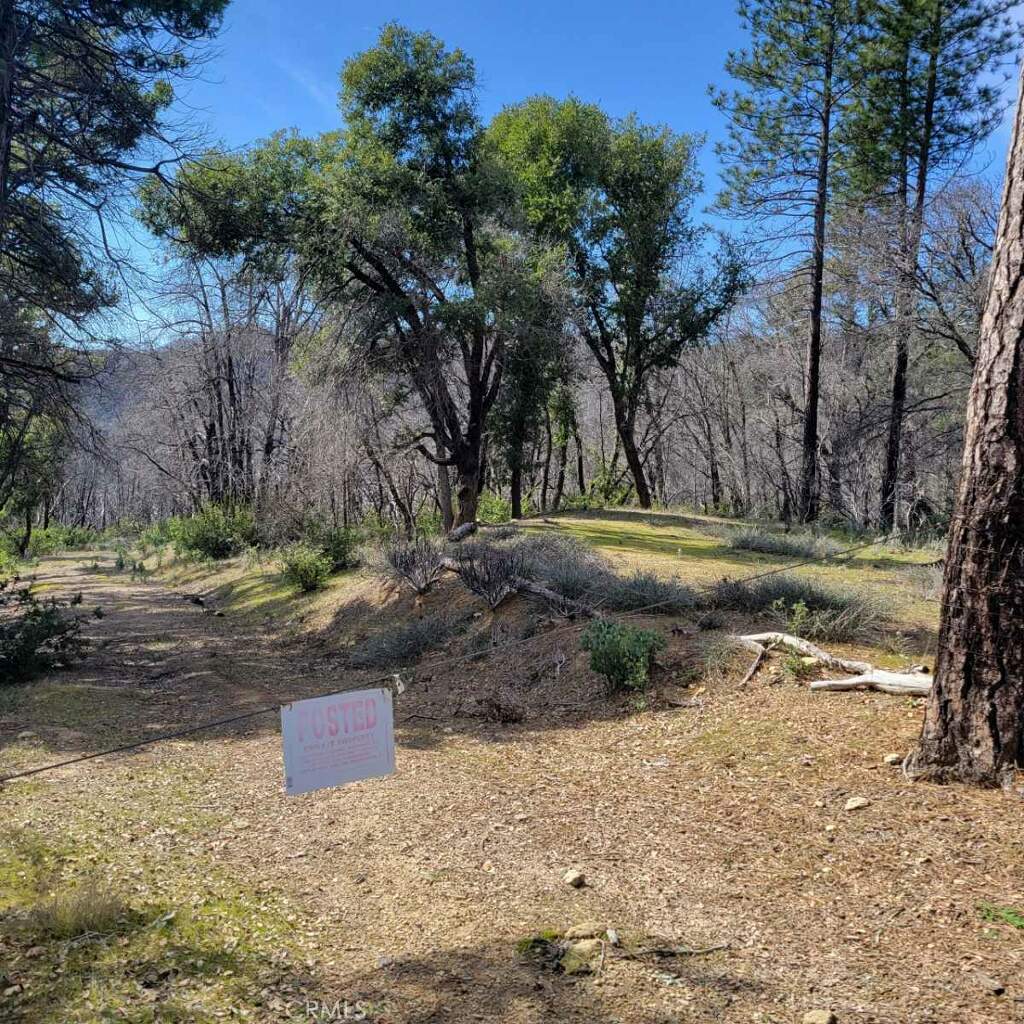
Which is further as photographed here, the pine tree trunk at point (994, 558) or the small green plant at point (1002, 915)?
the pine tree trunk at point (994, 558)

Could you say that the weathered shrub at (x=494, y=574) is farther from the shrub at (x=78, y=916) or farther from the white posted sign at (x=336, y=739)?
the shrub at (x=78, y=916)

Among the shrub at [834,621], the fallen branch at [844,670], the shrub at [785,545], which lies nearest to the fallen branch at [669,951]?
the fallen branch at [844,670]

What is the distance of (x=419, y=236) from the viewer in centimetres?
1617

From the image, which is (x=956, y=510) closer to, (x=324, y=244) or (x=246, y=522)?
(x=324, y=244)

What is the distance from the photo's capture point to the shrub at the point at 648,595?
8.73 m

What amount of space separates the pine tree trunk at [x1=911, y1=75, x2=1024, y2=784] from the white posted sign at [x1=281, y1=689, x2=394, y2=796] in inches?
122

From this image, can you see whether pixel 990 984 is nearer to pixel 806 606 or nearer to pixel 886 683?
pixel 886 683

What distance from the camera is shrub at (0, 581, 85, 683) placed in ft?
30.1

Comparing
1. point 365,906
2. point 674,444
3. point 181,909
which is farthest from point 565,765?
point 674,444

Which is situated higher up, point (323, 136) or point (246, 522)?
point (323, 136)

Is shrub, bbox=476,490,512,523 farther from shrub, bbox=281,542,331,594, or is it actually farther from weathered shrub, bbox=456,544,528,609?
weathered shrub, bbox=456,544,528,609

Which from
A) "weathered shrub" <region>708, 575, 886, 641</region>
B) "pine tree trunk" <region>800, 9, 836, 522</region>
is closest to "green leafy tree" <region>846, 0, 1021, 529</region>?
"pine tree trunk" <region>800, 9, 836, 522</region>

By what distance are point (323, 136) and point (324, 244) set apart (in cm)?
282

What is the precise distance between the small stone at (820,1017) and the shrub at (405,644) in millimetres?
7615
